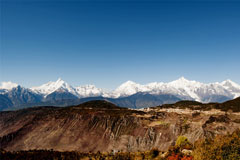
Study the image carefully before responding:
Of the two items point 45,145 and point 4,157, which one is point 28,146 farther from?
point 4,157

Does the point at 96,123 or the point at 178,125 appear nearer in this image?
the point at 178,125

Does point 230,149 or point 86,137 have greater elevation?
point 230,149

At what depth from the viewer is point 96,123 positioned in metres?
93.2

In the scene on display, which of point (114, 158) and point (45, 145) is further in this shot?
point (45, 145)

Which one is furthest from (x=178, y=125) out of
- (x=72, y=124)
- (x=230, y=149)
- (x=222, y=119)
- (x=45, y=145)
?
(x=230, y=149)

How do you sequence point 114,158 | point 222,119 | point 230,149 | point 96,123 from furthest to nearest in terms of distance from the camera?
point 96,123
point 222,119
point 114,158
point 230,149

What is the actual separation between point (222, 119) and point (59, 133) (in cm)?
8221

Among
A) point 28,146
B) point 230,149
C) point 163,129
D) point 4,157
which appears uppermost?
point 230,149

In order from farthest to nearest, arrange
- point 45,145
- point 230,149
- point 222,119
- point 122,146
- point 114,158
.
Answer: point 222,119
point 45,145
point 122,146
point 114,158
point 230,149

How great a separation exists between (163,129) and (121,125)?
Answer: 2199 centimetres

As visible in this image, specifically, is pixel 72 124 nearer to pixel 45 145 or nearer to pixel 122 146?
pixel 45 145

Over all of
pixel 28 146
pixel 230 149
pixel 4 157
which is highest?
pixel 230 149

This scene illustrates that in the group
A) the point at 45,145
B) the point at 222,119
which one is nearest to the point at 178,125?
the point at 222,119

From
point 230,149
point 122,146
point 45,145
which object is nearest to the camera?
point 230,149
